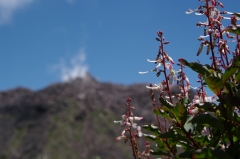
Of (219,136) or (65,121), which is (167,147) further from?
(65,121)

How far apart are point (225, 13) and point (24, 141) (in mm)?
42402

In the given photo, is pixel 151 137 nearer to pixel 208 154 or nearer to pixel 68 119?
pixel 208 154

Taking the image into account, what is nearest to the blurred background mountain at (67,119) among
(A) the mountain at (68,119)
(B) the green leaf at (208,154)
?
(A) the mountain at (68,119)

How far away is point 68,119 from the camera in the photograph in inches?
1778

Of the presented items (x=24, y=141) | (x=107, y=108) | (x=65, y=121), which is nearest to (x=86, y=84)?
(x=107, y=108)

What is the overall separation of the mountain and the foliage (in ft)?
108

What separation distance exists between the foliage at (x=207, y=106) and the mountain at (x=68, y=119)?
108 feet

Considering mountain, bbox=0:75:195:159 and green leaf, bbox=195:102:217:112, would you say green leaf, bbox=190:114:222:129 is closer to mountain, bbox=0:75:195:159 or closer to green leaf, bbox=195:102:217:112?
green leaf, bbox=195:102:217:112

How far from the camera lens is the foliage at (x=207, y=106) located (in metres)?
1.50

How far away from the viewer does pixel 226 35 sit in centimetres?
187

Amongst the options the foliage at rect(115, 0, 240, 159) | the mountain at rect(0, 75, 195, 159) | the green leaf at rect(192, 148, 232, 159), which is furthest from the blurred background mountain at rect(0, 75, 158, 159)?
the green leaf at rect(192, 148, 232, 159)

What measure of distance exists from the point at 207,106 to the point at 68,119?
44.2 metres

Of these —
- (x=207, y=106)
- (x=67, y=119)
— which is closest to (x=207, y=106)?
(x=207, y=106)

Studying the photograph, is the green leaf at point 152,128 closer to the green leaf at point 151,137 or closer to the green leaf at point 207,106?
the green leaf at point 151,137
